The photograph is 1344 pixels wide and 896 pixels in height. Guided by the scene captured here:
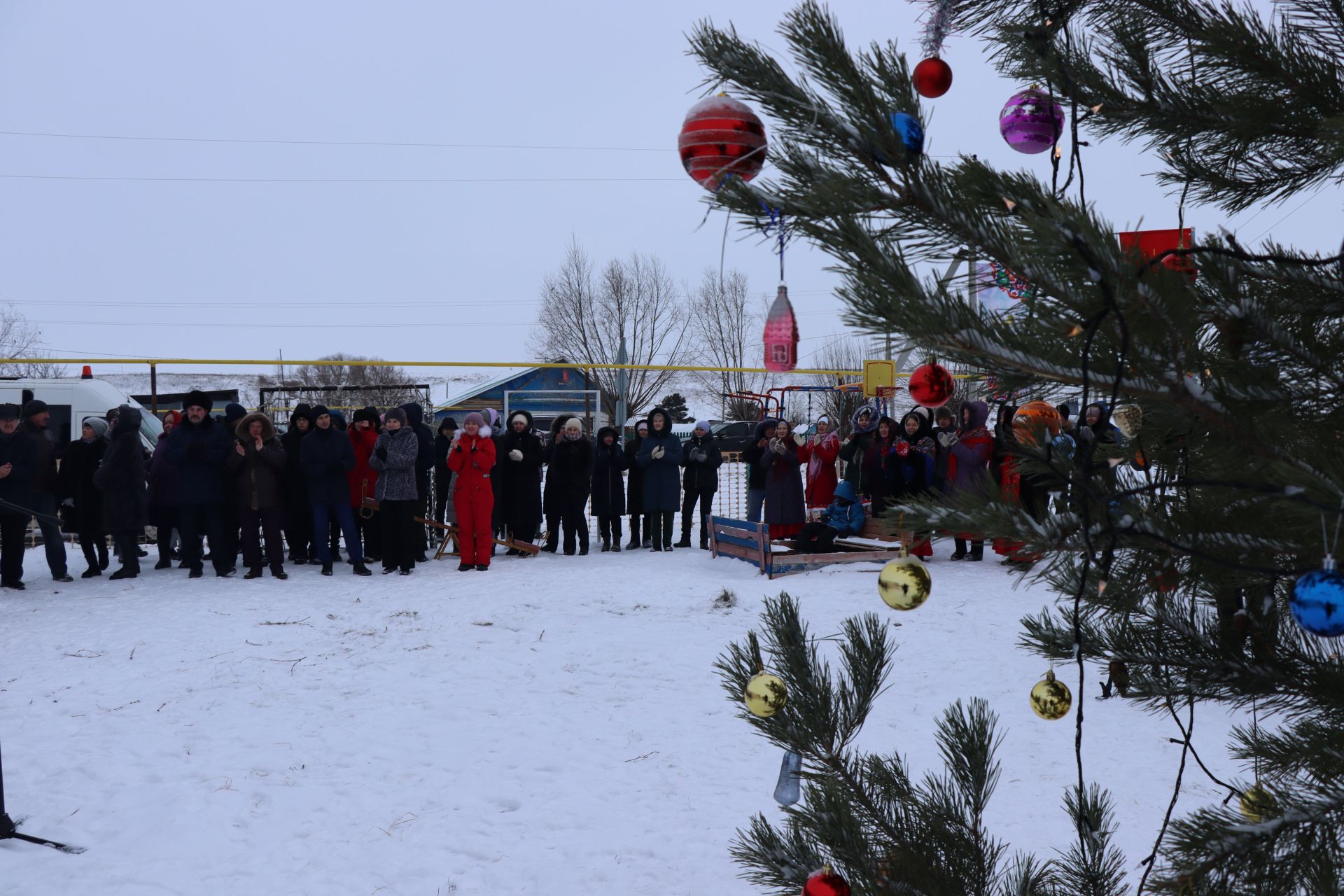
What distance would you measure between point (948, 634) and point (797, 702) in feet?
19.7

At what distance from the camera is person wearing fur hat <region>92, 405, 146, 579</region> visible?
969 cm

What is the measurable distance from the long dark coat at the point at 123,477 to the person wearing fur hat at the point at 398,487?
2.16 meters

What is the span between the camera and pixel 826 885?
170cm

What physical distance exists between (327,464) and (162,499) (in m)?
2.18

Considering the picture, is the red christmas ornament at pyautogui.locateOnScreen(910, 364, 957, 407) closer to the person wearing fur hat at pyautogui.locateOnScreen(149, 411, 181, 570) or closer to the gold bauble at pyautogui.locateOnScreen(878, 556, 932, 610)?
the gold bauble at pyautogui.locateOnScreen(878, 556, 932, 610)

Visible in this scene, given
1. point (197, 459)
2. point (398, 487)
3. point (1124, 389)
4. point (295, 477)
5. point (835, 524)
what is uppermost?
point (1124, 389)

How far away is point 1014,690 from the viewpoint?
6.35 meters

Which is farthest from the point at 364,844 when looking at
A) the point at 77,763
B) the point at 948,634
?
the point at 948,634

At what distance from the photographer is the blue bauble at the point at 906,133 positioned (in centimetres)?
131

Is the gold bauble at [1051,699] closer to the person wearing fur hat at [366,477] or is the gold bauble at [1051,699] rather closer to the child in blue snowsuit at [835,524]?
the child in blue snowsuit at [835,524]

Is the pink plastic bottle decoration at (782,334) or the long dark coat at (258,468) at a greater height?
the pink plastic bottle decoration at (782,334)

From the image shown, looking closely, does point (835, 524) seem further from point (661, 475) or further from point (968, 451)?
point (661, 475)

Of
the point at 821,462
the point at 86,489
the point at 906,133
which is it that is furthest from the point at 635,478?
the point at 906,133

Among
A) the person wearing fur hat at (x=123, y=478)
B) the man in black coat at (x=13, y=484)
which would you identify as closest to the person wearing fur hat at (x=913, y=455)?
the person wearing fur hat at (x=123, y=478)
